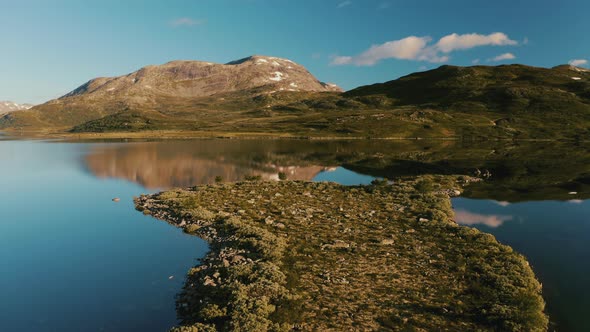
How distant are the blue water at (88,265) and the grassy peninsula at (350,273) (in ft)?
7.07

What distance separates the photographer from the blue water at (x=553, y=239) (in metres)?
21.5

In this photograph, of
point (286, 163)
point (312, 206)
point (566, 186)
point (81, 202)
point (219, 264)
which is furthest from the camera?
point (286, 163)

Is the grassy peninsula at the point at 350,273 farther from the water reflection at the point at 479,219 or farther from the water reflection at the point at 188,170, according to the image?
the water reflection at the point at 188,170

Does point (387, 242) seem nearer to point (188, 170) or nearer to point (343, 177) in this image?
point (343, 177)

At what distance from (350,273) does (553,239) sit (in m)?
25.1

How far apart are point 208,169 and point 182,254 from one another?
190 ft

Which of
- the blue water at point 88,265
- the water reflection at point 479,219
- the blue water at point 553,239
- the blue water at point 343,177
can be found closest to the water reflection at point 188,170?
the blue water at point 343,177

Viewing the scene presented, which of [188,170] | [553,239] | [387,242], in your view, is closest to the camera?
[387,242]

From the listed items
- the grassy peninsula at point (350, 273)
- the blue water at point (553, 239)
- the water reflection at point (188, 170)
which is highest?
the water reflection at point (188, 170)

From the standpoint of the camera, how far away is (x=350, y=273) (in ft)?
79.9

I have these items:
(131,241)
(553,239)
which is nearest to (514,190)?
(553,239)

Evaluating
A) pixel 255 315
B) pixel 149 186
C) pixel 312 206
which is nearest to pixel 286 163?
pixel 149 186

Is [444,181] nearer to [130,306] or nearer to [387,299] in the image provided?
[387,299]

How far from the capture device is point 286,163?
99.2 m
